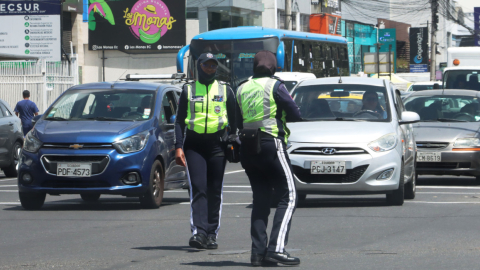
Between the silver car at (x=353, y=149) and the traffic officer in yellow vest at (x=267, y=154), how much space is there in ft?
12.3

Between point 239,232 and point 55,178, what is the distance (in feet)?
9.83

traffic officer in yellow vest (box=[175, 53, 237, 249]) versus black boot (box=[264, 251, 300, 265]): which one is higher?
traffic officer in yellow vest (box=[175, 53, 237, 249])

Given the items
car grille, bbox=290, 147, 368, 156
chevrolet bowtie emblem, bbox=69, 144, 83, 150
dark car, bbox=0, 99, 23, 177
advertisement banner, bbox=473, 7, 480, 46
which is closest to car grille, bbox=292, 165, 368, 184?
car grille, bbox=290, 147, 368, 156

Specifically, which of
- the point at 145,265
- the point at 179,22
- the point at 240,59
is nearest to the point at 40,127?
the point at 145,265

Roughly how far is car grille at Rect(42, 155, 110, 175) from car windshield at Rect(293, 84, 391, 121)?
9.09 ft

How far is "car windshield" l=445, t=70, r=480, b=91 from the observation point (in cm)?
2394

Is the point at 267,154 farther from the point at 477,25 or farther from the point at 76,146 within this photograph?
the point at 477,25

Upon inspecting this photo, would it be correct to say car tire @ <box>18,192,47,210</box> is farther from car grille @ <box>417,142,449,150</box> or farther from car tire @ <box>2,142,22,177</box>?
car tire @ <box>2,142,22,177</box>

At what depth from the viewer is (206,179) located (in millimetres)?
7758

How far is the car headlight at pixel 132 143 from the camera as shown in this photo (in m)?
10.7

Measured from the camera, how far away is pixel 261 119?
6.77m

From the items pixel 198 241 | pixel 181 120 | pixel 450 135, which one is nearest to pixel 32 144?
pixel 181 120

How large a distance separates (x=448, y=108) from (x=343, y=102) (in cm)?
437

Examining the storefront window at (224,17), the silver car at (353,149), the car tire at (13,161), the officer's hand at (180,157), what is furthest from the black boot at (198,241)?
the storefront window at (224,17)
